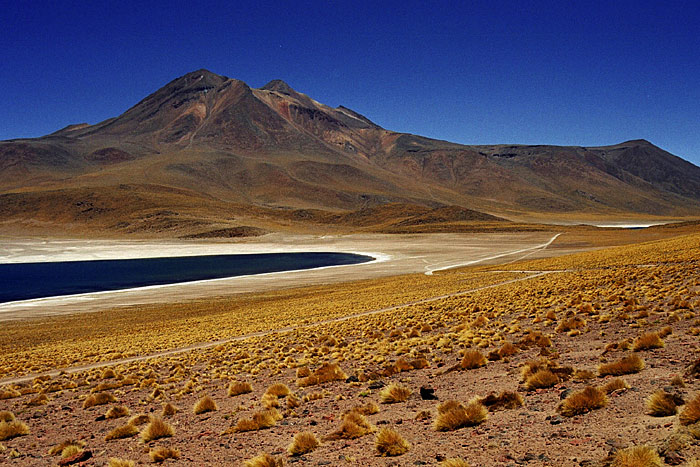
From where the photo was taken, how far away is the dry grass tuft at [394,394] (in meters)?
9.49

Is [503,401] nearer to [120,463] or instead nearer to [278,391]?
[278,391]

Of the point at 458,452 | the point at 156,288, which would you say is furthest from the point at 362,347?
the point at 156,288

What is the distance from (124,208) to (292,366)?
179926mm

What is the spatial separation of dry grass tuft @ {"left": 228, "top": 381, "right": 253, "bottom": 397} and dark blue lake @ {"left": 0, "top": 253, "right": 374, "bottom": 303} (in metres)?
45.5

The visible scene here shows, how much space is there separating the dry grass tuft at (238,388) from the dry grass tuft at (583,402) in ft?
24.9

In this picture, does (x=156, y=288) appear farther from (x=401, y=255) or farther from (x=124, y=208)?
(x=124, y=208)

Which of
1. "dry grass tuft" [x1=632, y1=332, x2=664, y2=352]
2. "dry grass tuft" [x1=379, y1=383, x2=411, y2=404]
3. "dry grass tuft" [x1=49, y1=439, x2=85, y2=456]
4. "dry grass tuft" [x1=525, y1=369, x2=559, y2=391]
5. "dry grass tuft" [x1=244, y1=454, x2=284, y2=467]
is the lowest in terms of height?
"dry grass tuft" [x1=49, y1=439, x2=85, y2=456]

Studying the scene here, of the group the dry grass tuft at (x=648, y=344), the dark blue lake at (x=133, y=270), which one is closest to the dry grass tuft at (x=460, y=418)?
the dry grass tuft at (x=648, y=344)

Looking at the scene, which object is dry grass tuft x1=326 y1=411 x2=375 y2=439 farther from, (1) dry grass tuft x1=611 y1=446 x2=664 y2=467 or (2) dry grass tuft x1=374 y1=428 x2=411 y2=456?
(1) dry grass tuft x1=611 y1=446 x2=664 y2=467

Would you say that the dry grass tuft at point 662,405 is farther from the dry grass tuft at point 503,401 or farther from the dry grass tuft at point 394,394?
the dry grass tuft at point 394,394

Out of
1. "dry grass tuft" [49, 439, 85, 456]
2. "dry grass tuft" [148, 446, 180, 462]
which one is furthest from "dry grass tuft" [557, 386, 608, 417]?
"dry grass tuft" [49, 439, 85, 456]

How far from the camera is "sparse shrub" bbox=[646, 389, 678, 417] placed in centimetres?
626

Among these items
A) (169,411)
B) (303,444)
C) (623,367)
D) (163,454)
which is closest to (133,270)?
(169,411)

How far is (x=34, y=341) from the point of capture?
85.1ft
